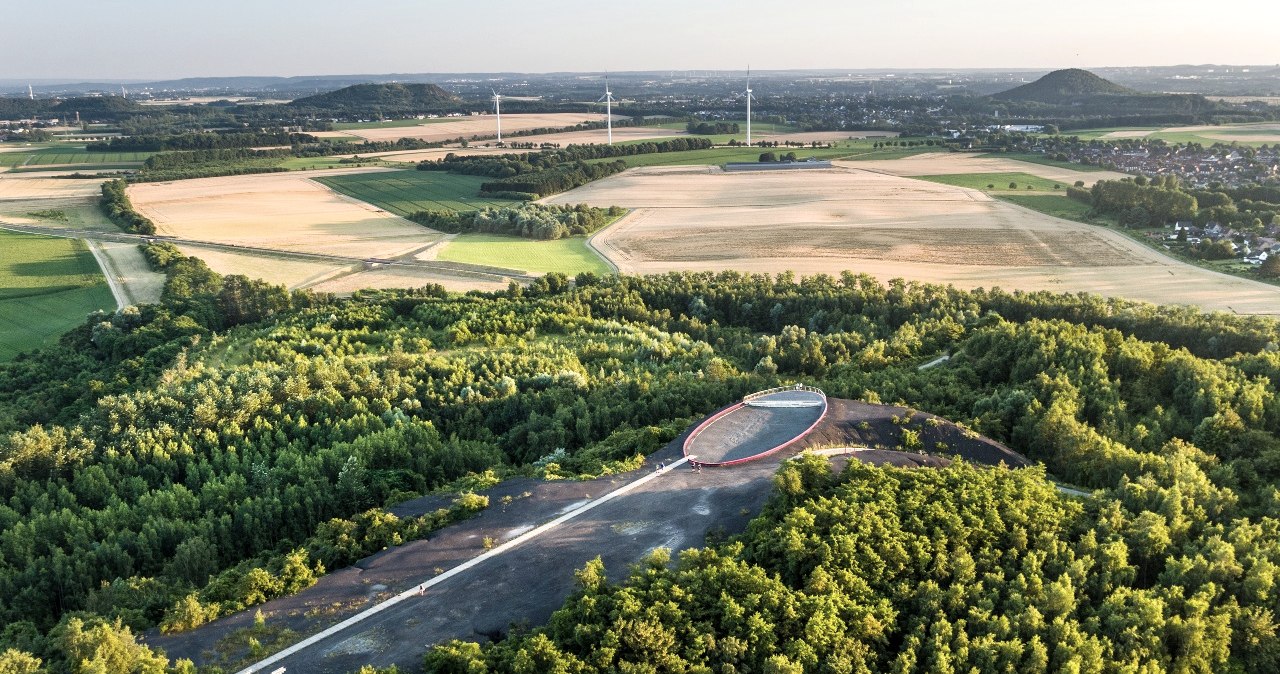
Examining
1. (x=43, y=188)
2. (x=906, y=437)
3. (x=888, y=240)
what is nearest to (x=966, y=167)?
(x=888, y=240)

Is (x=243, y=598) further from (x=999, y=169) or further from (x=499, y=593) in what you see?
(x=999, y=169)

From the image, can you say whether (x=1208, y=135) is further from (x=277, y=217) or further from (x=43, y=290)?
(x=43, y=290)

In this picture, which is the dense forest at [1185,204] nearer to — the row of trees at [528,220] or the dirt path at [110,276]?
the row of trees at [528,220]

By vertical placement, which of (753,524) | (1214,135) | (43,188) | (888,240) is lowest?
(753,524)

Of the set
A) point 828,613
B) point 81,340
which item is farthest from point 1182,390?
point 81,340

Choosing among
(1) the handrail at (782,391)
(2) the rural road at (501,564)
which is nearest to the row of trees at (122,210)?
(1) the handrail at (782,391)

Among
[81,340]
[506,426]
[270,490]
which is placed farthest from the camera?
[81,340]
